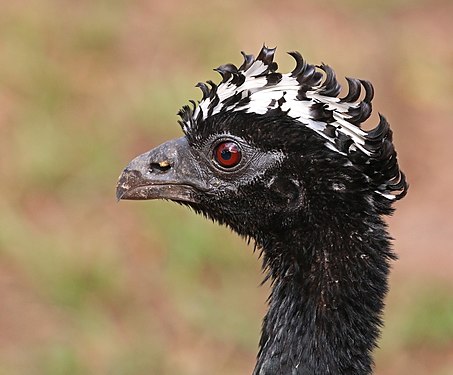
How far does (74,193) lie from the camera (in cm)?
1168

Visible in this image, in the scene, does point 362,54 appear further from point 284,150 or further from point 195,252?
point 284,150

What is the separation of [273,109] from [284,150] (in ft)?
0.68

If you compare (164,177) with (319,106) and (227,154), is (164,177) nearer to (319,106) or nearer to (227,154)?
(227,154)

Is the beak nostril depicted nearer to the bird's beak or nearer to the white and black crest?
the bird's beak

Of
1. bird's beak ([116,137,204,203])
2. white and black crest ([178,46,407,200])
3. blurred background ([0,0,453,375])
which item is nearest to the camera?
white and black crest ([178,46,407,200])

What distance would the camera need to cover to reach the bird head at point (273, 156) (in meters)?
5.38

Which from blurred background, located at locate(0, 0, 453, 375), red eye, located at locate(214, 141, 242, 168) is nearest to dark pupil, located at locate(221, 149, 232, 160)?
red eye, located at locate(214, 141, 242, 168)

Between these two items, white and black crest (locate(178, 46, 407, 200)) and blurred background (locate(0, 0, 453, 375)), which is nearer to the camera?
white and black crest (locate(178, 46, 407, 200))

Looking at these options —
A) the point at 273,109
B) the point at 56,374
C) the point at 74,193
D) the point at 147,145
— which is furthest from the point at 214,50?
the point at 273,109

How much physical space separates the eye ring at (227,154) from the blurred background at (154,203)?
12.8ft

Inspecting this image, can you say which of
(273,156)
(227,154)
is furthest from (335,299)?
(227,154)

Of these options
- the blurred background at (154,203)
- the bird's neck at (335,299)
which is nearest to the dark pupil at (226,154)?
the bird's neck at (335,299)

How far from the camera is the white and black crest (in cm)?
536

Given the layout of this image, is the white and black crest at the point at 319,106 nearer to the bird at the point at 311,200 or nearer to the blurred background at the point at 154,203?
the bird at the point at 311,200
